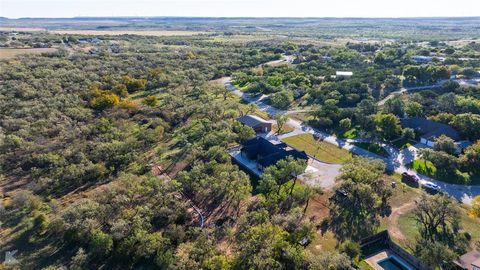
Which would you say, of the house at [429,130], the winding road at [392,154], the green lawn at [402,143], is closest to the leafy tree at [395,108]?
the house at [429,130]

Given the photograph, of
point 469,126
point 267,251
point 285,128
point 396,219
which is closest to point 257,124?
point 285,128

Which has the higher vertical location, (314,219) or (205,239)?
(205,239)

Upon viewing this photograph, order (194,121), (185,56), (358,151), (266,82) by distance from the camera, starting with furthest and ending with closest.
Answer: (185,56)
(266,82)
(194,121)
(358,151)

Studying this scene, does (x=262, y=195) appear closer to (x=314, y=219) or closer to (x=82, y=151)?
(x=314, y=219)

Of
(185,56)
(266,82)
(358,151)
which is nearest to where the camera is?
(358,151)

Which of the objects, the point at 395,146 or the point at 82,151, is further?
the point at 395,146

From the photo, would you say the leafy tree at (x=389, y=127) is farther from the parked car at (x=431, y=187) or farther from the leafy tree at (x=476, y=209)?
the leafy tree at (x=476, y=209)

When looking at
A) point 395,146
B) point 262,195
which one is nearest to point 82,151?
point 262,195
